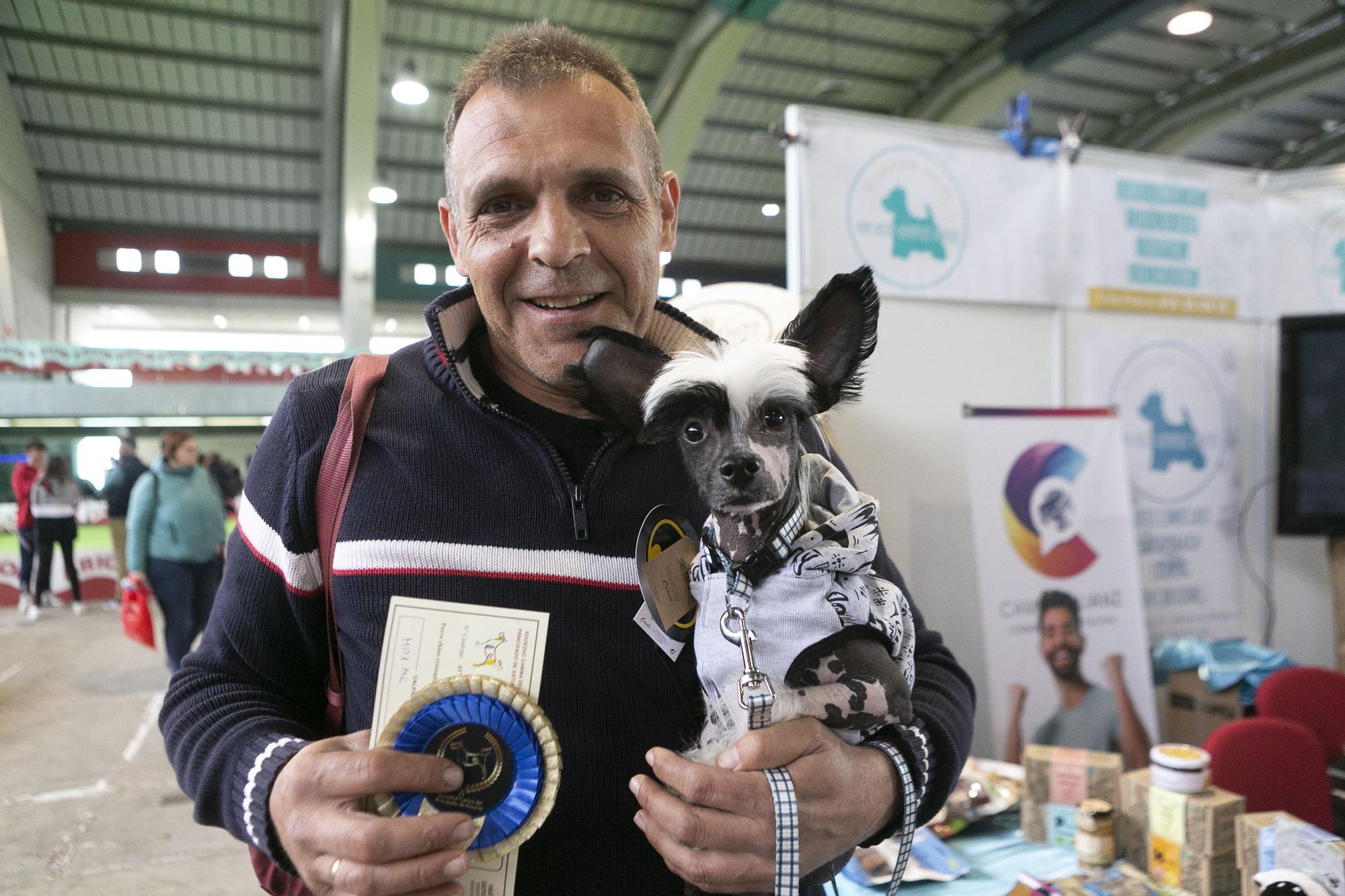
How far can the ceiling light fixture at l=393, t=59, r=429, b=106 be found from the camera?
796 cm

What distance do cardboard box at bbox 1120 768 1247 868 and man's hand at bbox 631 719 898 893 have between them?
1601mm

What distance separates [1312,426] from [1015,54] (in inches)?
Answer: 278

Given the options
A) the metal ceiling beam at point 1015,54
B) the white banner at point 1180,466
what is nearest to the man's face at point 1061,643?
the white banner at point 1180,466

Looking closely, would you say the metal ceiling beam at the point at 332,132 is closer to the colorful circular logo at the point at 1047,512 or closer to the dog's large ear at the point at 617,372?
the colorful circular logo at the point at 1047,512

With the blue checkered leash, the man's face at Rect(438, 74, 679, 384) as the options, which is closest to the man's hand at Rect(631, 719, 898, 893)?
the blue checkered leash

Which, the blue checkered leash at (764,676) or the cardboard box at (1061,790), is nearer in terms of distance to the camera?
the blue checkered leash at (764,676)

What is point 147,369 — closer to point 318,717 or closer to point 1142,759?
point 318,717

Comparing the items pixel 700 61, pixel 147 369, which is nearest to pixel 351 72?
pixel 700 61

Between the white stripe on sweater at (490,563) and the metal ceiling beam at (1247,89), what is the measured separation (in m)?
12.1

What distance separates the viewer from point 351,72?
7027mm

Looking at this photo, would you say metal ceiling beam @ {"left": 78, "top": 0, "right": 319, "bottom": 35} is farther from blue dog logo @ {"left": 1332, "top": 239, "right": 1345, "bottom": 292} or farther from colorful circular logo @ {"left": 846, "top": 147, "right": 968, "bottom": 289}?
blue dog logo @ {"left": 1332, "top": 239, "right": 1345, "bottom": 292}

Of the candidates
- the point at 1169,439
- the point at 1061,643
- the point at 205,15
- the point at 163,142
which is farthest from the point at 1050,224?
the point at 205,15

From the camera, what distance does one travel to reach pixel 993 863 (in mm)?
2135

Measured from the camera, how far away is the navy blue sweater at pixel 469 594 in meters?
0.98
